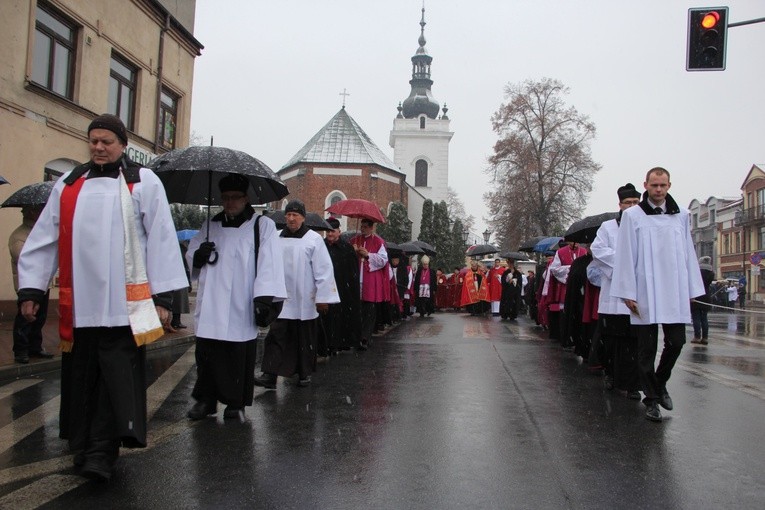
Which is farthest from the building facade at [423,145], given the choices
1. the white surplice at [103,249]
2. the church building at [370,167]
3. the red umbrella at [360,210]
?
the white surplice at [103,249]

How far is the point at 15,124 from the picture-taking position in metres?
13.5

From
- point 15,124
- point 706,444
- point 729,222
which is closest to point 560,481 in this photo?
point 706,444

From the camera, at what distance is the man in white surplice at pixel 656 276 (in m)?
5.82

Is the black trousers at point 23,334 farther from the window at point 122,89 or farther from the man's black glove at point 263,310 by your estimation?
the window at point 122,89

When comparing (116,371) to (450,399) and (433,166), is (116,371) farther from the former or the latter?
(433,166)

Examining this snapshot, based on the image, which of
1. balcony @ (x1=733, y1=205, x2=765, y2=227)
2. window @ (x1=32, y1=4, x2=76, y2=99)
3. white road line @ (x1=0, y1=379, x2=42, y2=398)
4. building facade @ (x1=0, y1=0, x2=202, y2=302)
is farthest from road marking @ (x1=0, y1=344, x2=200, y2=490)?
balcony @ (x1=733, y1=205, x2=765, y2=227)

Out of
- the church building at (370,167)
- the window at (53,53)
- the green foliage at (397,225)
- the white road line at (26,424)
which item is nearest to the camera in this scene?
the white road line at (26,424)

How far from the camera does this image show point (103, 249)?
13.4 feet

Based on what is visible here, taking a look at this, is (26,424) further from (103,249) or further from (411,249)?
(411,249)

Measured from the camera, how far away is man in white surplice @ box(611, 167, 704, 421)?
19.1ft

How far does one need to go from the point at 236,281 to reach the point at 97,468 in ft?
6.88

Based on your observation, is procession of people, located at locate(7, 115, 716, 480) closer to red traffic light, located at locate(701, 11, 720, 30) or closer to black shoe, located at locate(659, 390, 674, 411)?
black shoe, located at locate(659, 390, 674, 411)

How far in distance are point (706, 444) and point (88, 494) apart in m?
3.96

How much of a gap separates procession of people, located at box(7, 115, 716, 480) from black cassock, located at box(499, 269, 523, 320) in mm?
11557
